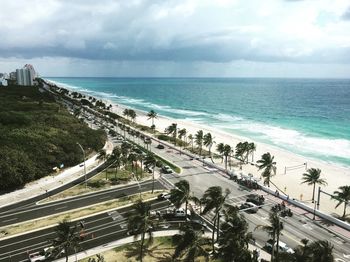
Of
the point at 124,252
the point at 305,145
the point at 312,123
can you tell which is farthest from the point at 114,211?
the point at 312,123

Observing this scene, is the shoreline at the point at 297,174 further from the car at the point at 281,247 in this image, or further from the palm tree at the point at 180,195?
the palm tree at the point at 180,195

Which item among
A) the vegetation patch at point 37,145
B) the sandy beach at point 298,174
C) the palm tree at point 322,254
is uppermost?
the palm tree at point 322,254

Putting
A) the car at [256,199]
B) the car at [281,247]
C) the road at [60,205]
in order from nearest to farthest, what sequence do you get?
1. the car at [281,247]
2. the road at [60,205]
3. the car at [256,199]

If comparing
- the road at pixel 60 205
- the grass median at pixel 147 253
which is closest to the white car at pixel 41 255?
the grass median at pixel 147 253

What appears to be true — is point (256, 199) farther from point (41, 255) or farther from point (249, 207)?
point (41, 255)

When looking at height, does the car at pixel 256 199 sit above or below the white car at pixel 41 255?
above

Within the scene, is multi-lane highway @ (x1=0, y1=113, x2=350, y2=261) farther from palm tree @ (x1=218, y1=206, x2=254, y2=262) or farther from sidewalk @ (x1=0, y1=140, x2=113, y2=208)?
palm tree @ (x1=218, y1=206, x2=254, y2=262)

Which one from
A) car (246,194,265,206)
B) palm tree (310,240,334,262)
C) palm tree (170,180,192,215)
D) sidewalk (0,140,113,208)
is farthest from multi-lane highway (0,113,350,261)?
palm tree (310,240,334,262)
